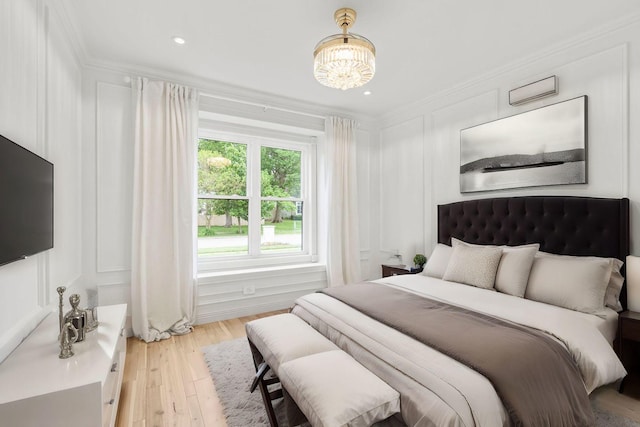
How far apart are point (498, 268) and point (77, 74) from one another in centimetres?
411

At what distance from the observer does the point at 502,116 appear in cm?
316

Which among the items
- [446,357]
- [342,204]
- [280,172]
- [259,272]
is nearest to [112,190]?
[259,272]

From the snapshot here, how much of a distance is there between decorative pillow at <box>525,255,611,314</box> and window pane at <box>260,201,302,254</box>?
119 inches

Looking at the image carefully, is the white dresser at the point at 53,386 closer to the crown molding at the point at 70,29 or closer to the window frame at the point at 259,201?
the crown molding at the point at 70,29

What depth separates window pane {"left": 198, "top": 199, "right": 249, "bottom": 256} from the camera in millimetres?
4008

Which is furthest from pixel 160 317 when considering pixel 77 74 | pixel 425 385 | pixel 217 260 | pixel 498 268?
pixel 498 268

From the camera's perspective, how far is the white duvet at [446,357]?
1256 millimetres

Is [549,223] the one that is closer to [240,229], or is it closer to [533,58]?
[533,58]

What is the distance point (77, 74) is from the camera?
2799 mm

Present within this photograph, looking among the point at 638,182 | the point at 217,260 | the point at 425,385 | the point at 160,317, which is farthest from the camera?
the point at 217,260

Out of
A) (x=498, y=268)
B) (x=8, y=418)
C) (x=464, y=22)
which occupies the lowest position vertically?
(x=8, y=418)

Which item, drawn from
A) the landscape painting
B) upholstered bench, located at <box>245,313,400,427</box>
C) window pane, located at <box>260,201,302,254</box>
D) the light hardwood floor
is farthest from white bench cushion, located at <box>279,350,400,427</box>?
window pane, located at <box>260,201,302,254</box>

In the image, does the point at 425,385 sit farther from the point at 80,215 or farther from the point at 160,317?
the point at 80,215

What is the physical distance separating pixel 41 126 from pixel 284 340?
200cm
